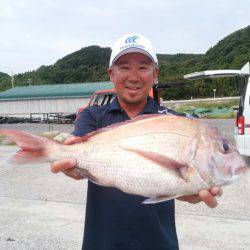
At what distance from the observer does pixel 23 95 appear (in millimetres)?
38281

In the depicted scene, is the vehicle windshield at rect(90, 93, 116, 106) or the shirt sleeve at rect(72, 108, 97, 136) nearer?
the shirt sleeve at rect(72, 108, 97, 136)

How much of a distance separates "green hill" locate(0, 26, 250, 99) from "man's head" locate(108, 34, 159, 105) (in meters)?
45.2

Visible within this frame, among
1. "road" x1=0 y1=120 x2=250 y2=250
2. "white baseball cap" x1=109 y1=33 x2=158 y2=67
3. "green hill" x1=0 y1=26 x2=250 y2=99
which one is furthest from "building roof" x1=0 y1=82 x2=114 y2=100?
"white baseball cap" x1=109 y1=33 x2=158 y2=67

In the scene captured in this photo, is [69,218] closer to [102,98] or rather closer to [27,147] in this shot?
[27,147]

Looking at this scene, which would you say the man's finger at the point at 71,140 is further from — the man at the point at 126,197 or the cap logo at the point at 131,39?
the cap logo at the point at 131,39

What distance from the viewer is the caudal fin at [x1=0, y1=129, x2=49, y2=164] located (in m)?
1.97

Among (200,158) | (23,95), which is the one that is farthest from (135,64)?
(23,95)

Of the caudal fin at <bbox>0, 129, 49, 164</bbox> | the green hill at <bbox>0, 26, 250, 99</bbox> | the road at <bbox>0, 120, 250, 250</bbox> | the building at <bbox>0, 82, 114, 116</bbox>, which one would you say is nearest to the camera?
the caudal fin at <bbox>0, 129, 49, 164</bbox>

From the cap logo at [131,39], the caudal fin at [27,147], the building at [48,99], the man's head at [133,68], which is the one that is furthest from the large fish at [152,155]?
the building at [48,99]

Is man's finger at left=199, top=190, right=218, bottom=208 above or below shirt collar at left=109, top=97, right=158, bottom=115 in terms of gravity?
below

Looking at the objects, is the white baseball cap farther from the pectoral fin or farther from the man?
the pectoral fin

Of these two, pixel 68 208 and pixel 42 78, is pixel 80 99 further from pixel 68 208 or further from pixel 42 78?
pixel 42 78

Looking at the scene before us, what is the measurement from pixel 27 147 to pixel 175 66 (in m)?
74.8

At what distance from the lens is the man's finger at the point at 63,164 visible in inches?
79.5
